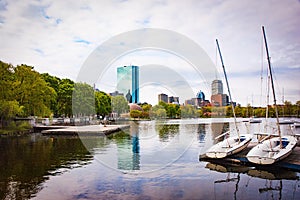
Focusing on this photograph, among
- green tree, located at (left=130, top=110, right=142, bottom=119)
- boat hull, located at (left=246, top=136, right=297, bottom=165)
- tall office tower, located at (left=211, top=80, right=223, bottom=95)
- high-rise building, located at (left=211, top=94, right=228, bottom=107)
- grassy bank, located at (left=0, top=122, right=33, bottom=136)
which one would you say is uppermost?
tall office tower, located at (left=211, top=80, right=223, bottom=95)

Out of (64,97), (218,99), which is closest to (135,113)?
(64,97)

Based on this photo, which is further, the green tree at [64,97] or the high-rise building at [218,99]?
the green tree at [64,97]

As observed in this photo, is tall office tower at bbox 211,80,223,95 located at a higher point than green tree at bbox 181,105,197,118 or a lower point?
higher

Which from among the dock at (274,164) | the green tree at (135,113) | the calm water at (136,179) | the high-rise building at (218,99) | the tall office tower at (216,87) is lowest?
the calm water at (136,179)

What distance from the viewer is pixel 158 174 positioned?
17.5 metres

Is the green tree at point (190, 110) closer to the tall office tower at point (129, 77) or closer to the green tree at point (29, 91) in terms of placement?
the green tree at point (29, 91)

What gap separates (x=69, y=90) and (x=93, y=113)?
47.8 feet

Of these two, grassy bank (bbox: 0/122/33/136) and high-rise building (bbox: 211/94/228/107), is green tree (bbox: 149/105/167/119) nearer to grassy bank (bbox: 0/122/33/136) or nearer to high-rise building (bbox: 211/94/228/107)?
grassy bank (bbox: 0/122/33/136)

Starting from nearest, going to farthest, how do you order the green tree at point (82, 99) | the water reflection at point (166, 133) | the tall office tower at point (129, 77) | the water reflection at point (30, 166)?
1. the water reflection at point (30, 166)
2. the tall office tower at point (129, 77)
3. the water reflection at point (166, 133)
4. the green tree at point (82, 99)

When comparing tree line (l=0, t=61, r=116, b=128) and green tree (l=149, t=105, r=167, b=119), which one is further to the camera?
green tree (l=149, t=105, r=167, b=119)

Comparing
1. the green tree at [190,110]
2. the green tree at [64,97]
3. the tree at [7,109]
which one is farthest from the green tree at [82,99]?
the tree at [7,109]

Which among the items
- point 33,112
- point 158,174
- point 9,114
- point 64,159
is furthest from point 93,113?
point 158,174

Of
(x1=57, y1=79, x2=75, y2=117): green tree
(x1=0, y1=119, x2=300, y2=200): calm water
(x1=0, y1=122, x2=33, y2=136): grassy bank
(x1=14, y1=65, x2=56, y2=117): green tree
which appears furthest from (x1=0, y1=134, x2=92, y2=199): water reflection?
(x1=57, y1=79, x2=75, y2=117): green tree

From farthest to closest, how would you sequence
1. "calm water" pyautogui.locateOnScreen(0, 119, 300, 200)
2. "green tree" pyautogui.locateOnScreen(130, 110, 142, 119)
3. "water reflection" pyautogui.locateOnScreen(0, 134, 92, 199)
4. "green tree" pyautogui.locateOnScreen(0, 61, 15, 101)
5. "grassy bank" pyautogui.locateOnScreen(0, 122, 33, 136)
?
"green tree" pyautogui.locateOnScreen(130, 110, 142, 119)
"green tree" pyautogui.locateOnScreen(0, 61, 15, 101)
"grassy bank" pyautogui.locateOnScreen(0, 122, 33, 136)
"water reflection" pyautogui.locateOnScreen(0, 134, 92, 199)
"calm water" pyautogui.locateOnScreen(0, 119, 300, 200)
